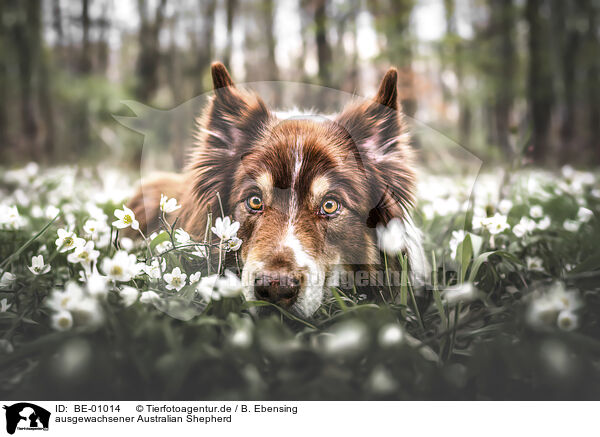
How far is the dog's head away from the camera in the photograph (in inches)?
77.2

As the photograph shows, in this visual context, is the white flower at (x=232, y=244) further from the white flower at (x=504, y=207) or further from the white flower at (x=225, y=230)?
the white flower at (x=504, y=207)

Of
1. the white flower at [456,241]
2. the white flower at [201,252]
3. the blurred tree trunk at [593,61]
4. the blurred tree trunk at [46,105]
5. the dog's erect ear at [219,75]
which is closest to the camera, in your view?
the white flower at [201,252]

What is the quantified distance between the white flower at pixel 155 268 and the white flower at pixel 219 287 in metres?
0.31

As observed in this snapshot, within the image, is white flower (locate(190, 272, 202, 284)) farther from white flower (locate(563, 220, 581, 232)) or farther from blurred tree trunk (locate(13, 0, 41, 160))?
blurred tree trunk (locate(13, 0, 41, 160))

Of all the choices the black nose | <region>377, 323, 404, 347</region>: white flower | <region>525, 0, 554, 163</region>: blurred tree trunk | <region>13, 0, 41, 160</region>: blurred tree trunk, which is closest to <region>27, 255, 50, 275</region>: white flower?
the black nose

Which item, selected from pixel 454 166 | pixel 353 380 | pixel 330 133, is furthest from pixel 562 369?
pixel 454 166

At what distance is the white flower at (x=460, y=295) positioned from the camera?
1807 millimetres

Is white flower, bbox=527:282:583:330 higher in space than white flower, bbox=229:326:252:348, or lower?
higher

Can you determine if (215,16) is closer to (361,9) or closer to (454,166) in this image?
(361,9)

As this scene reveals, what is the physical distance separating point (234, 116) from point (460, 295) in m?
1.47

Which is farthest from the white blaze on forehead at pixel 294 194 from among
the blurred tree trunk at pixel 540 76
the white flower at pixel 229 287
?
the blurred tree trunk at pixel 540 76

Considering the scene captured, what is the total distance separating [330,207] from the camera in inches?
82.0

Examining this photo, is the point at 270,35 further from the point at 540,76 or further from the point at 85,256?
the point at 540,76
